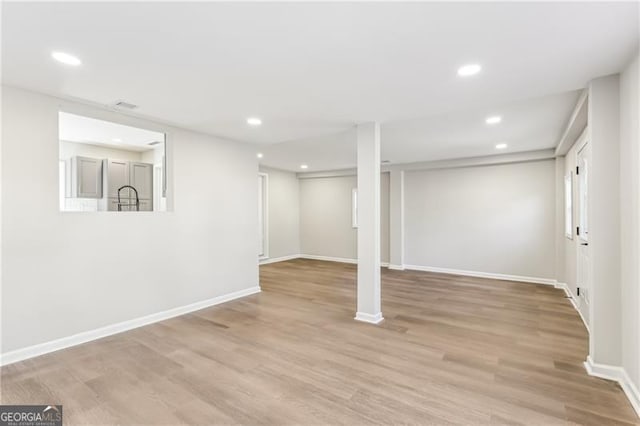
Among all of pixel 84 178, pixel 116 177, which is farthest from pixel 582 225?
pixel 84 178

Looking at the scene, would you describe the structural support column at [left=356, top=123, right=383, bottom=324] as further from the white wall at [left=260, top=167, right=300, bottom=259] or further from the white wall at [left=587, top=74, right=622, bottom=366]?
the white wall at [left=260, top=167, right=300, bottom=259]

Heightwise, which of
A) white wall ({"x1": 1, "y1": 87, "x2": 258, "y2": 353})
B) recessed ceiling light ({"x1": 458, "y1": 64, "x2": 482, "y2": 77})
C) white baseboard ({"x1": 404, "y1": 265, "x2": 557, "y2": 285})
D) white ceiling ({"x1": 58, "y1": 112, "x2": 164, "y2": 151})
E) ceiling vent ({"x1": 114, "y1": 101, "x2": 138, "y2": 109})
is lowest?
white baseboard ({"x1": 404, "y1": 265, "x2": 557, "y2": 285})

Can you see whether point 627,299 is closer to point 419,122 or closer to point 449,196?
point 419,122

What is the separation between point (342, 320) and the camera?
384 cm

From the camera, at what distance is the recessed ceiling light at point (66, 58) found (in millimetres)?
2141

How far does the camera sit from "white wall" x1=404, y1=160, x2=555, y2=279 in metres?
5.83

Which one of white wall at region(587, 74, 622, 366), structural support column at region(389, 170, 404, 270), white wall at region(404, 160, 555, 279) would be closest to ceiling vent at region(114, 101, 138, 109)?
white wall at region(587, 74, 622, 366)

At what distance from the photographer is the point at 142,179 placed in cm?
497

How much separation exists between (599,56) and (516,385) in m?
2.50

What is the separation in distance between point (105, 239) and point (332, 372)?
280cm

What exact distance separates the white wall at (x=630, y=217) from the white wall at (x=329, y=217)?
18.2 feet

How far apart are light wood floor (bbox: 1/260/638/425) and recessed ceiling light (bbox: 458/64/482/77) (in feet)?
8.04

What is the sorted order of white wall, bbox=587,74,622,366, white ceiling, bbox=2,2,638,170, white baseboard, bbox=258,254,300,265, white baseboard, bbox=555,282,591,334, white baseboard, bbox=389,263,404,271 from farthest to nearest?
1. white baseboard, bbox=258,254,300,265
2. white baseboard, bbox=389,263,404,271
3. white baseboard, bbox=555,282,591,334
4. white wall, bbox=587,74,622,366
5. white ceiling, bbox=2,2,638,170

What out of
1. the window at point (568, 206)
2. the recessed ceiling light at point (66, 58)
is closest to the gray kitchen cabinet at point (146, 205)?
the recessed ceiling light at point (66, 58)
